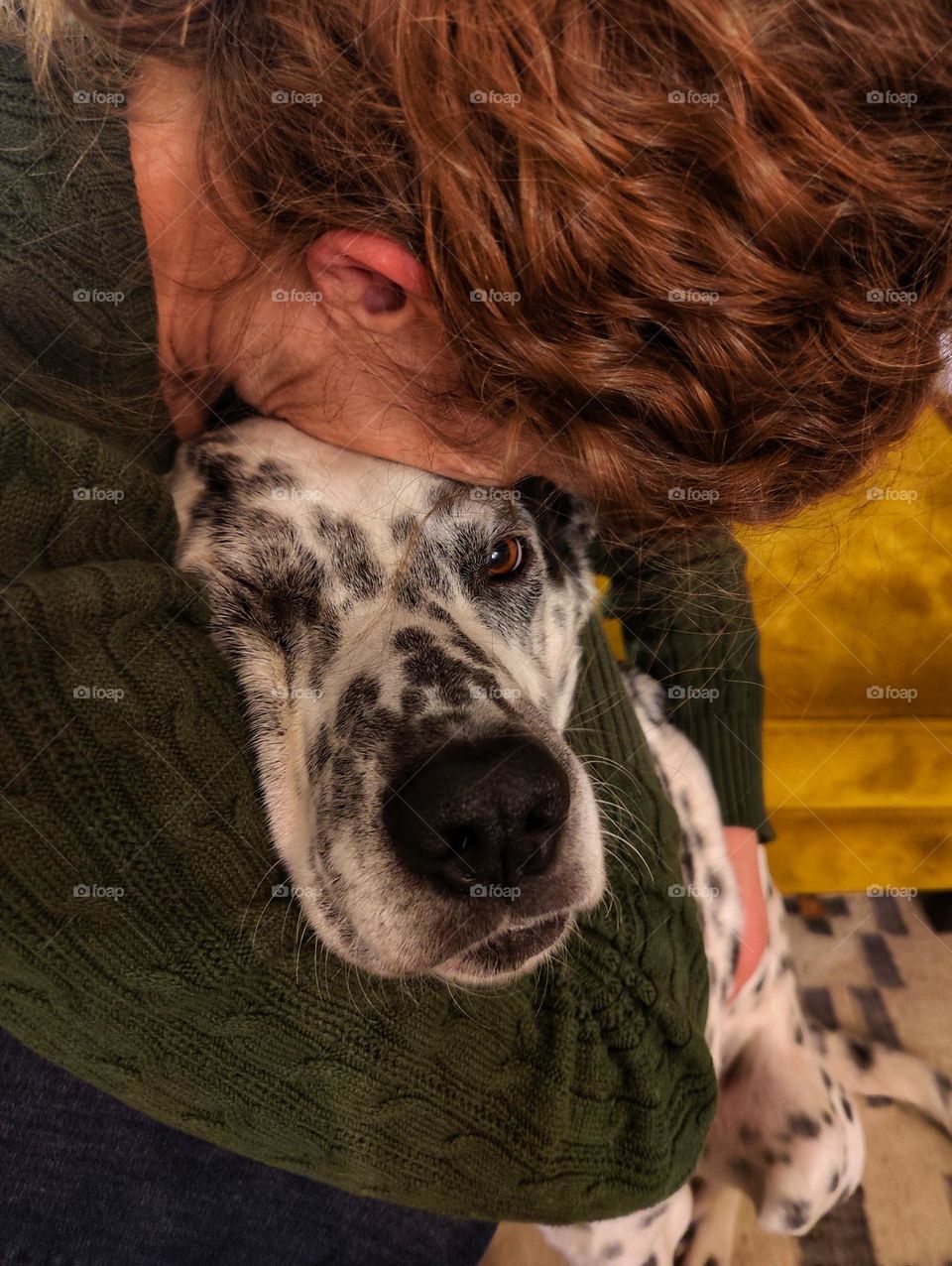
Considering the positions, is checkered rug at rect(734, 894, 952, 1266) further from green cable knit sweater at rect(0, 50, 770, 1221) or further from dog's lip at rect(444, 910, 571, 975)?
dog's lip at rect(444, 910, 571, 975)

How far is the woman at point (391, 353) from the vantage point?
0.95m

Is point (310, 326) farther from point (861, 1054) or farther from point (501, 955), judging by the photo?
point (861, 1054)

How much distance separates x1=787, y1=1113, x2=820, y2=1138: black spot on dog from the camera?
1622 mm

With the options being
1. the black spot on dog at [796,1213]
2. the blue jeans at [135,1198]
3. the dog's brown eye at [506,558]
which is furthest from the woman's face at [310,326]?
the black spot on dog at [796,1213]

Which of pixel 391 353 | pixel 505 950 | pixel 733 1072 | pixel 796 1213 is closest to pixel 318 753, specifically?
pixel 505 950

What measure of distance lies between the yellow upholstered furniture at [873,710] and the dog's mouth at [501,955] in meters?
1.07

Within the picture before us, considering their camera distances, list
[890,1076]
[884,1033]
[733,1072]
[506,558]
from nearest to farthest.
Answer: [506,558]
[733,1072]
[890,1076]
[884,1033]

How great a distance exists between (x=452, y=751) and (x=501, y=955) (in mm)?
258

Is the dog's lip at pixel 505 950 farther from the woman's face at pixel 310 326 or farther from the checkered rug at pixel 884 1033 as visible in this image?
the checkered rug at pixel 884 1033

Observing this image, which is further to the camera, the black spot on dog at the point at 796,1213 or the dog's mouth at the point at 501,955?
the black spot on dog at the point at 796,1213

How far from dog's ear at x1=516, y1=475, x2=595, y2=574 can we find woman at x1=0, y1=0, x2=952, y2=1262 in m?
0.11

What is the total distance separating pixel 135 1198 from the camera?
121 centimetres

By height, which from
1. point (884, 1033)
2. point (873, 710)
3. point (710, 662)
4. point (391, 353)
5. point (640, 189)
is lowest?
point (884, 1033)

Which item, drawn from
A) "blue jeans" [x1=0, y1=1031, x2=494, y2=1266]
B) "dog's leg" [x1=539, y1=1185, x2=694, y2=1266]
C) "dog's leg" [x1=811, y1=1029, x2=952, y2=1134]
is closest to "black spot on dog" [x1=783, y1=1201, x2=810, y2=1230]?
"dog's leg" [x1=539, y1=1185, x2=694, y2=1266]
